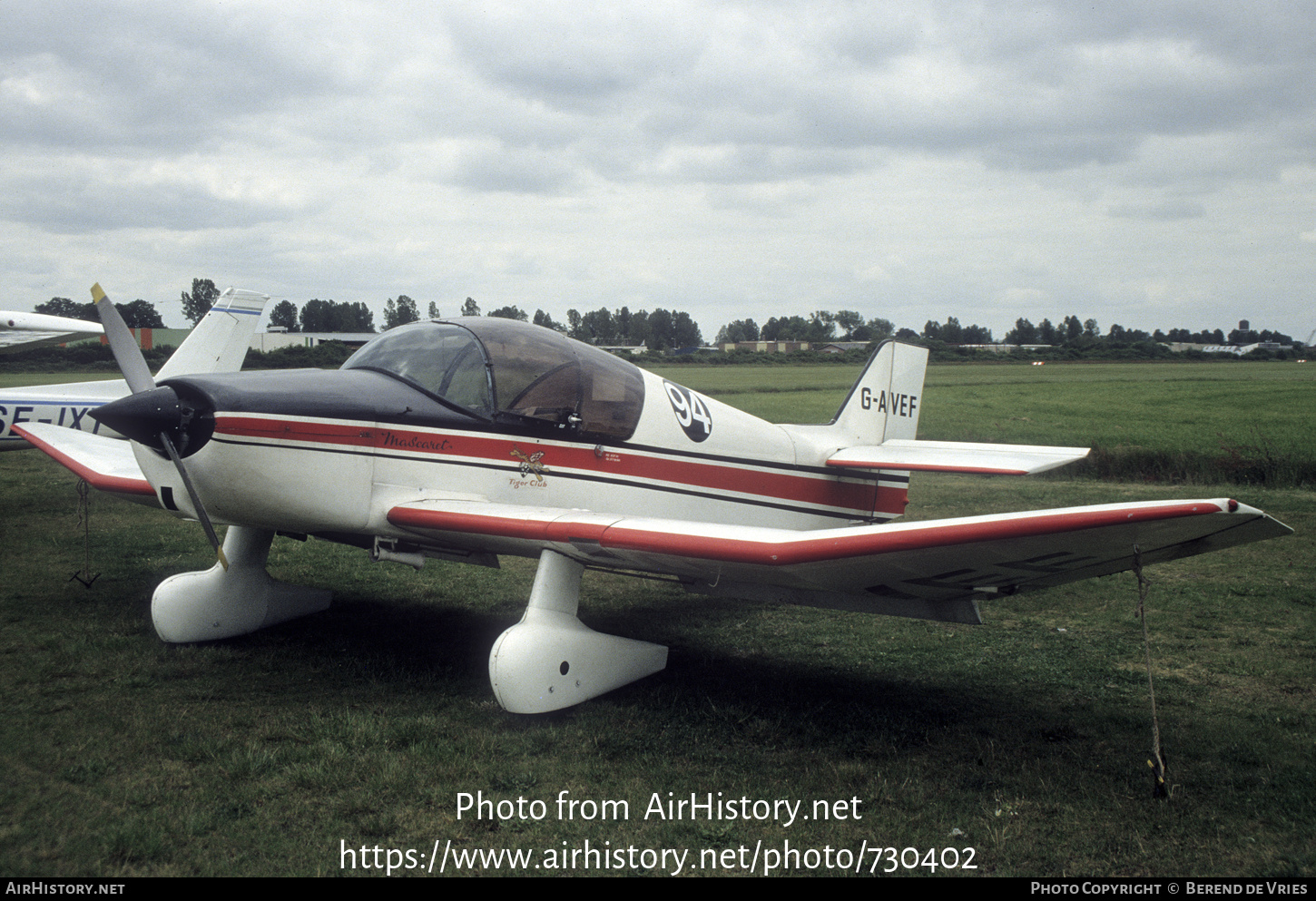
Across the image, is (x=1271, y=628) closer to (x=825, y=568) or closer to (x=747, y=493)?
(x=747, y=493)

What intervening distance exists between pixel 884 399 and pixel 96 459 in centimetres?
688

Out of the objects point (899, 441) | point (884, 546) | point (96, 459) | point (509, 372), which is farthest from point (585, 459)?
point (96, 459)

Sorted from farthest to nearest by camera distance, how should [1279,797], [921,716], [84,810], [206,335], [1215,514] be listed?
1. [206,335]
2. [921,716]
3. [1279,797]
4. [84,810]
5. [1215,514]

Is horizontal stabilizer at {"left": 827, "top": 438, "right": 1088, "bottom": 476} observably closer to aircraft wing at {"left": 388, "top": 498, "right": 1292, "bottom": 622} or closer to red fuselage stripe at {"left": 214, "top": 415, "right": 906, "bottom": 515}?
red fuselage stripe at {"left": 214, "top": 415, "right": 906, "bottom": 515}

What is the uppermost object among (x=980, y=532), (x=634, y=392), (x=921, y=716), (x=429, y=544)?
(x=634, y=392)

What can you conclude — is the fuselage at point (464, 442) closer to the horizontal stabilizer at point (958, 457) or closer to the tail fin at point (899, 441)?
the horizontal stabilizer at point (958, 457)

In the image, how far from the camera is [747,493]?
6.51m

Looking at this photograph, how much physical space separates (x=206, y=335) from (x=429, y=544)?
7.64 metres

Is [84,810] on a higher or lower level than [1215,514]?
lower

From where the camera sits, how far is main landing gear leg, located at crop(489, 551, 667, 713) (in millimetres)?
4422

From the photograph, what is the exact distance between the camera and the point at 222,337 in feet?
36.2

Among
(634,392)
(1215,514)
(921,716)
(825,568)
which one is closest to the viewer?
(1215,514)

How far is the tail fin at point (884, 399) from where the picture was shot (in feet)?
25.4

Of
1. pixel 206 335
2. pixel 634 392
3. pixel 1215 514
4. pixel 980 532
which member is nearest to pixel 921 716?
pixel 980 532
